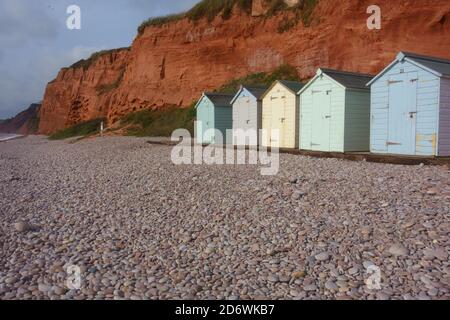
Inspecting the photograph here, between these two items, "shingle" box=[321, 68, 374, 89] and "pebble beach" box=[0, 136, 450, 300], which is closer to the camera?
"pebble beach" box=[0, 136, 450, 300]

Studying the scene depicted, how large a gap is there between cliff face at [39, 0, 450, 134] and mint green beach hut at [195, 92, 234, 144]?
34.1ft

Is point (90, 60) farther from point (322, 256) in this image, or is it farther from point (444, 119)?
point (322, 256)

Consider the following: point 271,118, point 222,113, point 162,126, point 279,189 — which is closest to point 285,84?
point 271,118

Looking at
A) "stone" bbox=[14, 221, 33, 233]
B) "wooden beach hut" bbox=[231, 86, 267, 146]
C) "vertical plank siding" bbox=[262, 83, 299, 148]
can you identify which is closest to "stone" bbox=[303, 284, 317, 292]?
"stone" bbox=[14, 221, 33, 233]

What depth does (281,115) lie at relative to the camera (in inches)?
697

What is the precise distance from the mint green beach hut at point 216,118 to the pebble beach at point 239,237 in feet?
39.7

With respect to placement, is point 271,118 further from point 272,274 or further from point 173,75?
point 173,75

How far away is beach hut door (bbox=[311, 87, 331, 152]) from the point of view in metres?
15.0

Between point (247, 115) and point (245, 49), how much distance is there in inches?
740

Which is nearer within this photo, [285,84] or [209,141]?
[285,84]

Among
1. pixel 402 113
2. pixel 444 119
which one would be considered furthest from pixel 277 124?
pixel 444 119

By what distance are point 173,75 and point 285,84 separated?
26891 mm

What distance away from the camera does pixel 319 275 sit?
464 centimetres

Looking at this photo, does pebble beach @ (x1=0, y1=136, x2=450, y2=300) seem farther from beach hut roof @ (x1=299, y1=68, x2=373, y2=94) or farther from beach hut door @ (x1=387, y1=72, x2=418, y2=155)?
beach hut roof @ (x1=299, y1=68, x2=373, y2=94)
